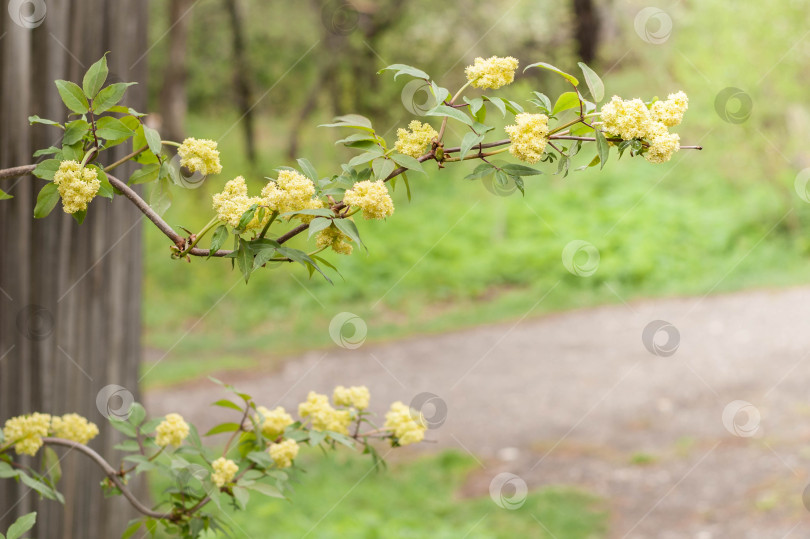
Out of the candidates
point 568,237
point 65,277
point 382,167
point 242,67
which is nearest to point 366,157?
point 382,167

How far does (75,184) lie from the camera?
43.0 inches

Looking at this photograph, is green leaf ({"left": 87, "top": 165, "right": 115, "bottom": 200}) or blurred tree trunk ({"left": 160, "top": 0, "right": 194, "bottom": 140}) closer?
green leaf ({"left": 87, "top": 165, "right": 115, "bottom": 200})

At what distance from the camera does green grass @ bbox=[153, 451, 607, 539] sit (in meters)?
4.20

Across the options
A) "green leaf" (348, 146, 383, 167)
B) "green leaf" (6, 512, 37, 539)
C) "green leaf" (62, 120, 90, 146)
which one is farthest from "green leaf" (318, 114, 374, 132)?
"green leaf" (6, 512, 37, 539)

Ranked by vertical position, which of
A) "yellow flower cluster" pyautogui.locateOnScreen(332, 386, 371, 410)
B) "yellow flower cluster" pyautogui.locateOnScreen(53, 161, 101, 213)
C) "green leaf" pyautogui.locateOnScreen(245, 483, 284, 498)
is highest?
"yellow flower cluster" pyautogui.locateOnScreen(53, 161, 101, 213)

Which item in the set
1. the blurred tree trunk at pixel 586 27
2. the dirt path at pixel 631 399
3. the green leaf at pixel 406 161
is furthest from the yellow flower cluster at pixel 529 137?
the blurred tree trunk at pixel 586 27

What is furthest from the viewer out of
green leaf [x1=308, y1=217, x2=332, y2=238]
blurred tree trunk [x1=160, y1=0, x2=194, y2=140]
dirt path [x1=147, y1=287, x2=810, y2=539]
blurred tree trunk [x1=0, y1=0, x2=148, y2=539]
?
blurred tree trunk [x1=160, y1=0, x2=194, y2=140]

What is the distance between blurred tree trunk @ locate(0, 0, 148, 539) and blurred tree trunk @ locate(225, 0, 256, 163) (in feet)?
29.9

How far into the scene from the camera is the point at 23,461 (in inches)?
101

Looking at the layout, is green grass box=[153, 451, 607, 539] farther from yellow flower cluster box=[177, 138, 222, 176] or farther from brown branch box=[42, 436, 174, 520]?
yellow flower cluster box=[177, 138, 222, 176]

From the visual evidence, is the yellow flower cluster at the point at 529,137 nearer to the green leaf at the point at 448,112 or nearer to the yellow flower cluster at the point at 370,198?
the green leaf at the point at 448,112

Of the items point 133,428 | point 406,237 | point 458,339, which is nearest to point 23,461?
point 133,428

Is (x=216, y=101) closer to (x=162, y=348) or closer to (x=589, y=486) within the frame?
(x=162, y=348)

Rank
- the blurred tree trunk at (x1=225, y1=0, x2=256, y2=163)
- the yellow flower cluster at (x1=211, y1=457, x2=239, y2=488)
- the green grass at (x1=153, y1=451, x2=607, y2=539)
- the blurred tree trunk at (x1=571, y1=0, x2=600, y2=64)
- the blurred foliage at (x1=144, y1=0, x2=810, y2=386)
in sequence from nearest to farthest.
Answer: the yellow flower cluster at (x1=211, y1=457, x2=239, y2=488), the green grass at (x1=153, y1=451, x2=607, y2=539), the blurred foliage at (x1=144, y1=0, x2=810, y2=386), the blurred tree trunk at (x1=225, y1=0, x2=256, y2=163), the blurred tree trunk at (x1=571, y1=0, x2=600, y2=64)
